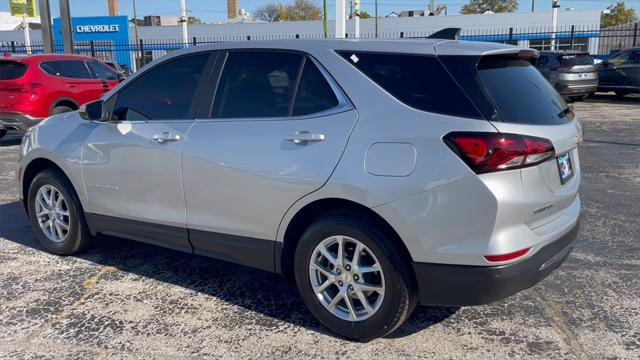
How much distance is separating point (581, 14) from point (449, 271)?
50.4 m

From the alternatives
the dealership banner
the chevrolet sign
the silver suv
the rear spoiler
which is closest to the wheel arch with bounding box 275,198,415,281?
the silver suv

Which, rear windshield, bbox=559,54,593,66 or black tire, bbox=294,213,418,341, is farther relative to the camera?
rear windshield, bbox=559,54,593,66

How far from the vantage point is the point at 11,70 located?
10375 mm

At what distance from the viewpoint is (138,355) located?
332 cm

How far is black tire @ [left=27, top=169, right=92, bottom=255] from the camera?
4.73 meters

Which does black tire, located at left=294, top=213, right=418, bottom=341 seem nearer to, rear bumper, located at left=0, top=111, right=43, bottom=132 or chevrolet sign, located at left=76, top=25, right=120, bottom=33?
rear bumper, located at left=0, top=111, right=43, bottom=132

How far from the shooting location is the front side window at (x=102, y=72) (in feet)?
38.2

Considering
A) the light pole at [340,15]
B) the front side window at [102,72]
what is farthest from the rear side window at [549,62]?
the front side window at [102,72]

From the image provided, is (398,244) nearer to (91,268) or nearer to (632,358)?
(632,358)

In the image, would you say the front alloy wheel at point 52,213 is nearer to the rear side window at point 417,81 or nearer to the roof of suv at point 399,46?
the roof of suv at point 399,46

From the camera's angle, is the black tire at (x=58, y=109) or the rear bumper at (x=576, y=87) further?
the rear bumper at (x=576, y=87)

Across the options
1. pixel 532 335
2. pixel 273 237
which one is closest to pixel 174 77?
pixel 273 237

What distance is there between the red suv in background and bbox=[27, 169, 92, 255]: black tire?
600cm

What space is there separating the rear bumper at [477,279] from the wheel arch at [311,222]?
172 millimetres
